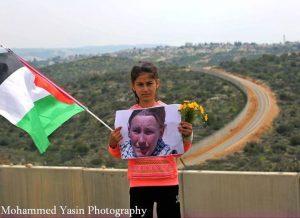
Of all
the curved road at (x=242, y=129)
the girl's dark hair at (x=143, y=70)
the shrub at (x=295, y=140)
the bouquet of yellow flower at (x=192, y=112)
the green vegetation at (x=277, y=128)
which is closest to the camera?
the bouquet of yellow flower at (x=192, y=112)

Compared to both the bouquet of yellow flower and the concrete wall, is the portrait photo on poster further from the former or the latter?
the concrete wall

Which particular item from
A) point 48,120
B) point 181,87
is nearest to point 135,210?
point 48,120

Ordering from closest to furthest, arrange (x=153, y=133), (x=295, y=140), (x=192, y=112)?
(x=192, y=112), (x=153, y=133), (x=295, y=140)

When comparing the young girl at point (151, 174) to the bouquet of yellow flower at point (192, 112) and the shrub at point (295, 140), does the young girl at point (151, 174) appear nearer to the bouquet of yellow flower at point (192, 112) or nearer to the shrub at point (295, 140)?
the bouquet of yellow flower at point (192, 112)

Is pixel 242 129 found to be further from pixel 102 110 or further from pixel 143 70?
pixel 143 70

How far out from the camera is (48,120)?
19.0ft

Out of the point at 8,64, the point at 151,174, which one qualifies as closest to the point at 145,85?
the point at 151,174

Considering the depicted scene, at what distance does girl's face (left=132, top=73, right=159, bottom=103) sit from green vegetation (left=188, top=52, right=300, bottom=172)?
495 inches

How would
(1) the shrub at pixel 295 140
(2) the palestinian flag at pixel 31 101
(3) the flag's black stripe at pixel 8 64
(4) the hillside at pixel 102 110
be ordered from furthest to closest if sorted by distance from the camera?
(1) the shrub at pixel 295 140 < (4) the hillside at pixel 102 110 < (3) the flag's black stripe at pixel 8 64 < (2) the palestinian flag at pixel 31 101

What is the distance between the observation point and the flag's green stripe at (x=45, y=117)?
18.5 feet

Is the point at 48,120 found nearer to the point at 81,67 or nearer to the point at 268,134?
the point at 268,134

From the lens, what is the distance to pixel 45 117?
19.1ft

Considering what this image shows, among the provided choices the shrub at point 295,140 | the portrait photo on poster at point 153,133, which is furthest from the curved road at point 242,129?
the portrait photo on poster at point 153,133

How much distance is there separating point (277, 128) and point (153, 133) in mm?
35420
